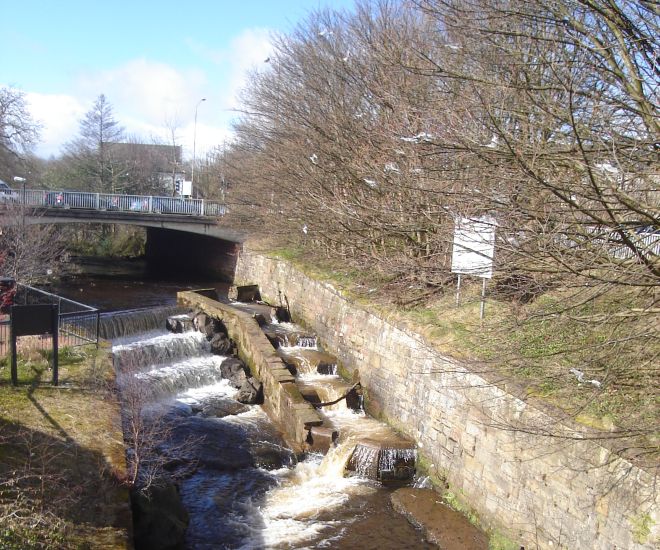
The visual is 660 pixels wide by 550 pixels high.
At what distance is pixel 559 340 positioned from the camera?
8922 mm

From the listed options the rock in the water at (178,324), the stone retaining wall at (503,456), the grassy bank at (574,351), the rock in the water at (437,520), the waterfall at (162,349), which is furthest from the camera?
the rock in the water at (178,324)

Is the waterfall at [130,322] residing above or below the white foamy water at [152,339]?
above

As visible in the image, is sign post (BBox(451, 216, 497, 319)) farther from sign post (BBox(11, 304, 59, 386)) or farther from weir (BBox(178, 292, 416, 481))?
sign post (BBox(11, 304, 59, 386))

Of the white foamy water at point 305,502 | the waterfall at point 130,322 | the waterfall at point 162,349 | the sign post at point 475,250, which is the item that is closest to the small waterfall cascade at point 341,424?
the white foamy water at point 305,502

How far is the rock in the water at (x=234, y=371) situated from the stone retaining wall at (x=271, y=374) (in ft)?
1.15

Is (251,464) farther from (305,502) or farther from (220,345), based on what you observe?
(220,345)

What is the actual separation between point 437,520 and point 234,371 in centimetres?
716

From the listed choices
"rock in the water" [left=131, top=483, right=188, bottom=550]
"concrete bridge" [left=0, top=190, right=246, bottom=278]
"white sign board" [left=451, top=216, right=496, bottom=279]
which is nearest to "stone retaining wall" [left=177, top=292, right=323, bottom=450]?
"rock in the water" [left=131, top=483, right=188, bottom=550]

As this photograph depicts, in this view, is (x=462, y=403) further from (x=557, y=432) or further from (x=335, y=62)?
(x=335, y=62)

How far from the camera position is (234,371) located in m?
14.7

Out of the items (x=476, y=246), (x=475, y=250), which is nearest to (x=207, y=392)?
(x=476, y=246)

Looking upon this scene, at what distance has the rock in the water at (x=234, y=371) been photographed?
14.4 metres

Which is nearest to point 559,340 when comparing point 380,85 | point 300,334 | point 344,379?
point 344,379

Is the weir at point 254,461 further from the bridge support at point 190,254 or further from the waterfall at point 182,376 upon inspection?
the bridge support at point 190,254
